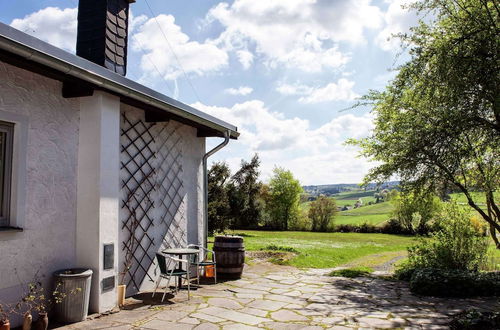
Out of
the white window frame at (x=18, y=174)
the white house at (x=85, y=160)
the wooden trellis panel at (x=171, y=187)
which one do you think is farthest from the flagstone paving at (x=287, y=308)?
the white window frame at (x=18, y=174)

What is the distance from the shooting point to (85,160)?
4.75 meters

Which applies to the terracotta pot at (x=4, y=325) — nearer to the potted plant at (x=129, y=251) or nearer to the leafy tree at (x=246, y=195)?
the potted plant at (x=129, y=251)

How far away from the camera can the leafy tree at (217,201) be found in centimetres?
1747

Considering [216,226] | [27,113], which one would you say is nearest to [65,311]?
[27,113]

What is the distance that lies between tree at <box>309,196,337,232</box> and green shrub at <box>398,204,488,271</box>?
26.1m

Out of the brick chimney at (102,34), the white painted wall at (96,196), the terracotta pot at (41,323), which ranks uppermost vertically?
the brick chimney at (102,34)

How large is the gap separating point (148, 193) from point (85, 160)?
1.55 m

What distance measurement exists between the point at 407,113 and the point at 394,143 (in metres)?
0.75

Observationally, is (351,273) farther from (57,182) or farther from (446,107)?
(57,182)

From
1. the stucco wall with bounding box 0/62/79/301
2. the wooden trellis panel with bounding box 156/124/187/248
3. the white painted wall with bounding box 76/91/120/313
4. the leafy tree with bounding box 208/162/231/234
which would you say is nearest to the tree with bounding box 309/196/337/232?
the leafy tree with bounding box 208/162/231/234

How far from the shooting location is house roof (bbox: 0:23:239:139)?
3.37 metres

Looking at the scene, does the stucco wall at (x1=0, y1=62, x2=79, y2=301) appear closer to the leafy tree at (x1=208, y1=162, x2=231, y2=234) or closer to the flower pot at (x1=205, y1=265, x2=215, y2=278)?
the flower pot at (x1=205, y1=265, x2=215, y2=278)

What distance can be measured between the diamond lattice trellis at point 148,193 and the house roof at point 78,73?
0.47 metres

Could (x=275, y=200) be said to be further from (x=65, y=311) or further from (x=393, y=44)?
(x=65, y=311)
